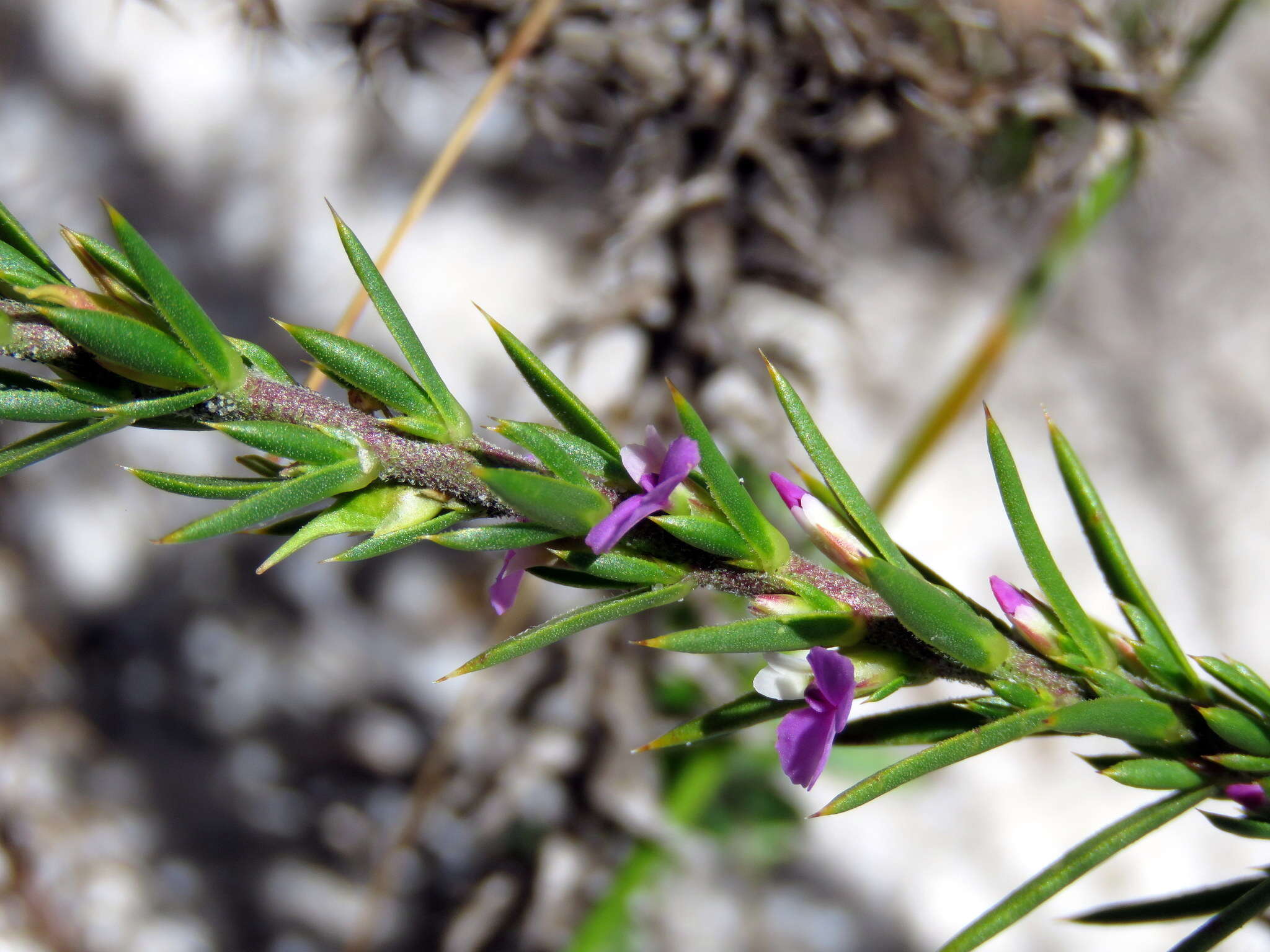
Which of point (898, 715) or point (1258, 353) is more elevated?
point (1258, 353)

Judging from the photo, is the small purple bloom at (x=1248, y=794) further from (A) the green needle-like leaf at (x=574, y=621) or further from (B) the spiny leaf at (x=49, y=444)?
(B) the spiny leaf at (x=49, y=444)

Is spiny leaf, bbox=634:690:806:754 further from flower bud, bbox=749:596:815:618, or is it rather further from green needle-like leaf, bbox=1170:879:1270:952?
green needle-like leaf, bbox=1170:879:1270:952

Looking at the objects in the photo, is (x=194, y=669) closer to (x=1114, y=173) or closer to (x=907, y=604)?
(x=907, y=604)

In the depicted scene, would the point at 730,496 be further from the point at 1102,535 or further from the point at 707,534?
the point at 1102,535

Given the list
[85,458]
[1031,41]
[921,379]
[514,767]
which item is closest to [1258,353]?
[921,379]

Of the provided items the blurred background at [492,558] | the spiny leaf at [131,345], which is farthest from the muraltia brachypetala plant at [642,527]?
the blurred background at [492,558]

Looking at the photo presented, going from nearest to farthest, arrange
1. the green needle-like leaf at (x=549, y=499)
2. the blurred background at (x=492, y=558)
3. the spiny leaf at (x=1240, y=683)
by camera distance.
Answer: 1. the green needle-like leaf at (x=549, y=499)
2. the spiny leaf at (x=1240, y=683)
3. the blurred background at (x=492, y=558)
